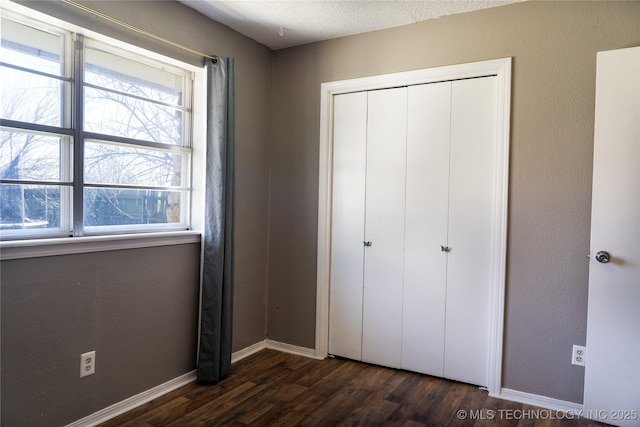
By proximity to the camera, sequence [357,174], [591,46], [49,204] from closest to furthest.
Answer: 1. [49,204]
2. [591,46]
3. [357,174]

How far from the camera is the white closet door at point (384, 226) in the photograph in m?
2.87

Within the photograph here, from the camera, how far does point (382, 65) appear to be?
2896 millimetres

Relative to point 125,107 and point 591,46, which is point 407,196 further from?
point 125,107

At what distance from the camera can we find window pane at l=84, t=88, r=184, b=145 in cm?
219

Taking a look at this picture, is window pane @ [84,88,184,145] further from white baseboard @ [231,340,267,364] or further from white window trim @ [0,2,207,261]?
white baseboard @ [231,340,267,364]

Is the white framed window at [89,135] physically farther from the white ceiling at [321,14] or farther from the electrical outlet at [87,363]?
the electrical outlet at [87,363]

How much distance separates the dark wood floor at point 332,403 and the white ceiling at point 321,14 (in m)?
2.39

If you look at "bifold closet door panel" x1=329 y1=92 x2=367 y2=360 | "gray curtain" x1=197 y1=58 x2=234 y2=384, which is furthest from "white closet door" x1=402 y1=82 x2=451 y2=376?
"gray curtain" x1=197 y1=58 x2=234 y2=384

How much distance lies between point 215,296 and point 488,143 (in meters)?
1.99

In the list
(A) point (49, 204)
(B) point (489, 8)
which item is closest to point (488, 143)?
(B) point (489, 8)

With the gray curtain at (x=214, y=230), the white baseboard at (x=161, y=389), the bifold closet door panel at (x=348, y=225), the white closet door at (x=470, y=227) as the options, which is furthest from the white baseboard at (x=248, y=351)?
the white closet door at (x=470, y=227)

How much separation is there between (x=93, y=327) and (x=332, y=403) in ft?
4.55

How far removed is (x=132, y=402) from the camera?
2316 mm

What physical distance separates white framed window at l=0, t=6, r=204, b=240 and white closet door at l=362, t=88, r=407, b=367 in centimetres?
123
